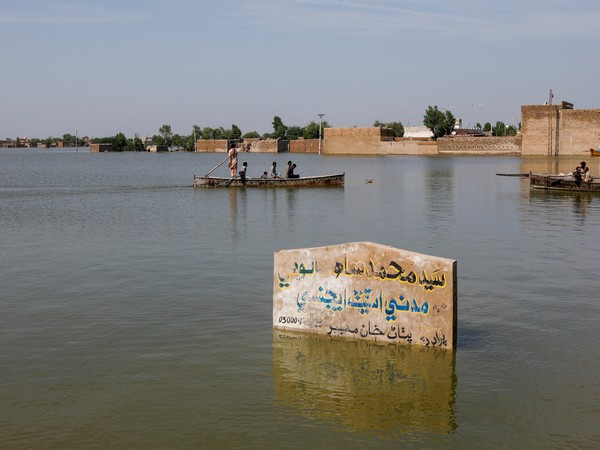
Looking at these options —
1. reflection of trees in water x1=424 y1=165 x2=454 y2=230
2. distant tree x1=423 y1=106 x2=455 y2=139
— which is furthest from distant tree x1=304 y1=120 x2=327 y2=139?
reflection of trees in water x1=424 y1=165 x2=454 y2=230

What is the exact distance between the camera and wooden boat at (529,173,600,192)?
3297 centimetres

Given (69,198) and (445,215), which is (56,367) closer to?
(445,215)

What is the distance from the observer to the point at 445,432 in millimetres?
6727

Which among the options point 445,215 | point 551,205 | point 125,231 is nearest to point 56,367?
point 125,231

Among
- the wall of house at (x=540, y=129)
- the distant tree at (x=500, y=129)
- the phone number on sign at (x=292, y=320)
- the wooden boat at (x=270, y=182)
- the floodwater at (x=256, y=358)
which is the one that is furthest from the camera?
the distant tree at (x=500, y=129)

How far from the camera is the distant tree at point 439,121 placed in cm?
12850

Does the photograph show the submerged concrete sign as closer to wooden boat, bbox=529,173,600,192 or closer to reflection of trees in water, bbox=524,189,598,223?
reflection of trees in water, bbox=524,189,598,223

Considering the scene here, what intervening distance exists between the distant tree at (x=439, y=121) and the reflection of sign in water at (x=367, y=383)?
4853 inches

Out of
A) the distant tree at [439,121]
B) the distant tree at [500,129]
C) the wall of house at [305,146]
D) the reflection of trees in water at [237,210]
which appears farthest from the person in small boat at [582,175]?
the distant tree at [500,129]

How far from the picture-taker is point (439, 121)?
129 m

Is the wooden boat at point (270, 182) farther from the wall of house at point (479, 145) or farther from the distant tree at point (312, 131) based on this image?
the distant tree at point (312, 131)

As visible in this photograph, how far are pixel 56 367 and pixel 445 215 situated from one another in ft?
61.1

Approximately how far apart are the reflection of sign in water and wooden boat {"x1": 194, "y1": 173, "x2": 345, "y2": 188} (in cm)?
2881

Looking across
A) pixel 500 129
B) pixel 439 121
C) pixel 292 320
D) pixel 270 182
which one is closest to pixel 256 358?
pixel 292 320
